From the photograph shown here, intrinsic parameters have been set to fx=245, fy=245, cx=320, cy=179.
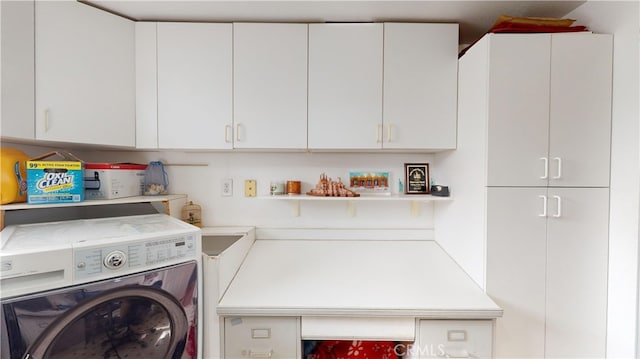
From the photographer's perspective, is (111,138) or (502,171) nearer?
(502,171)

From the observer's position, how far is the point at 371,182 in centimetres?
177

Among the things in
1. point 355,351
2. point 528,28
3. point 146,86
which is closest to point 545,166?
point 528,28

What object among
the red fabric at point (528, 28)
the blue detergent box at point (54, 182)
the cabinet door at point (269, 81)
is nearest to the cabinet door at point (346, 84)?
the cabinet door at point (269, 81)

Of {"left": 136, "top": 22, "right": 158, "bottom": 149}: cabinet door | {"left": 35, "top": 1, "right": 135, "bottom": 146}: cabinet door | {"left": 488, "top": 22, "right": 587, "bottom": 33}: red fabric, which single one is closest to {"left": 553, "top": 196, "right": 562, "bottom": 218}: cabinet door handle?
{"left": 488, "top": 22, "right": 587, "bottom": 33}: red fabric

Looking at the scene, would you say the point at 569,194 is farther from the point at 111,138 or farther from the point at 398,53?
the point at 111,138

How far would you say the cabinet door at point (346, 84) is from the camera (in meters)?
1.43

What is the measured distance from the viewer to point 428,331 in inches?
41.2

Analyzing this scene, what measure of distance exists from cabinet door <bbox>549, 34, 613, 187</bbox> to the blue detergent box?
229 centimetres

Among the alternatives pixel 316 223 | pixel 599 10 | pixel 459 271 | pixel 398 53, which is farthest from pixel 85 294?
pixel 599 10

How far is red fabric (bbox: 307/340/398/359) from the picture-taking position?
118 centimetres

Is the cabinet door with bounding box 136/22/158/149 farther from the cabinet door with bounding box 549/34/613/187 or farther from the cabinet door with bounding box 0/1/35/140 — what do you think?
the cabinet door with bounding box 549/34/613/187

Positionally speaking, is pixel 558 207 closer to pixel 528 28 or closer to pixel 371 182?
pixel 528 28

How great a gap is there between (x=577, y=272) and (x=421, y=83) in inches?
47.1

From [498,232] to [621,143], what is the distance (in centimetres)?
65
